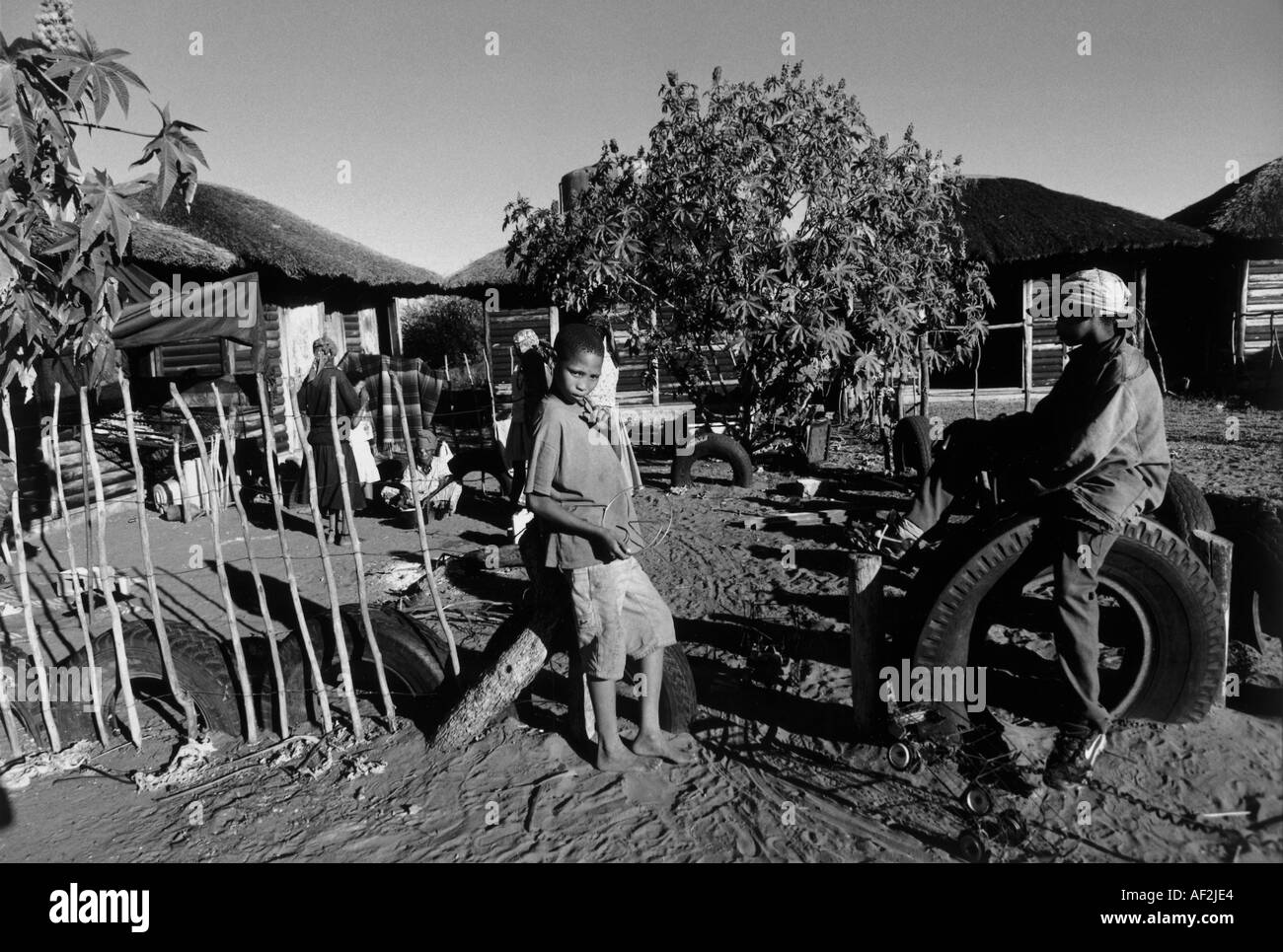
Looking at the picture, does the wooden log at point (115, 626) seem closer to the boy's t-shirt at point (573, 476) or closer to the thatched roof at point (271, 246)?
the boy's t-shirt at point (573, 476)

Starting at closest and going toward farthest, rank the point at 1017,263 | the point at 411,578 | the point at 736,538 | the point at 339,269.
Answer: the point at 411,578, the point at 736,538, the point at 339,269, the point at 1017,263

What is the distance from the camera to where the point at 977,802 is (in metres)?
3.07

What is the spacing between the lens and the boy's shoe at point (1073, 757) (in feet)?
10.8

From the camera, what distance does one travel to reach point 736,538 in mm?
7332

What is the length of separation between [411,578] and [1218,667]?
211 inches

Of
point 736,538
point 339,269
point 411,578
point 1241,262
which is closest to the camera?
point 411,578

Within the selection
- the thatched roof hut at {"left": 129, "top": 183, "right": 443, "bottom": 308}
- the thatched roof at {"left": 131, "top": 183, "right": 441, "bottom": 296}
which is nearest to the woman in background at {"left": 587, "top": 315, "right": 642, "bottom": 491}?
the thatched roof hut at {"left": 129, "top": 183, "right": 443, "bottom": 308}

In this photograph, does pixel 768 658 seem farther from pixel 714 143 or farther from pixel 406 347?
pixel 406 347

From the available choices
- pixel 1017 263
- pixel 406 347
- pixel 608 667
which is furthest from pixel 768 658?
pixel 406 347

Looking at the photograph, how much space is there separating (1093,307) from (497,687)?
306cm

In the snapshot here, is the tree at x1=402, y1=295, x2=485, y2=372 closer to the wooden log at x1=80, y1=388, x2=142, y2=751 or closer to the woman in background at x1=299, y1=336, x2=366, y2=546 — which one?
the woman in background at x1=299, y1=336, x2=366, y2=546

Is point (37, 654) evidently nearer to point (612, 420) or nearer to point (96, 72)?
point (96, 72)

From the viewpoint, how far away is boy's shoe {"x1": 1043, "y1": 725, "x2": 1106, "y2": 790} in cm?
329
